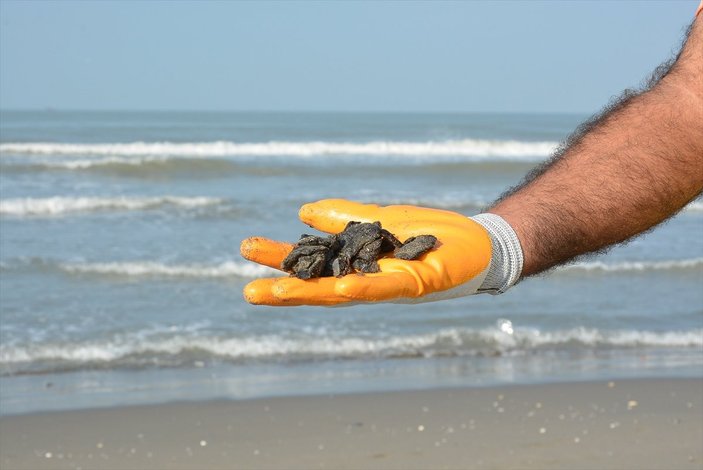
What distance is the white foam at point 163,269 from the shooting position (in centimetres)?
882

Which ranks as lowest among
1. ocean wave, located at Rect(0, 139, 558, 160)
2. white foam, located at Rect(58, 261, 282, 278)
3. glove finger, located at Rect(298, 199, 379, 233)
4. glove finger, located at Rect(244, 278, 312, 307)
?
white foam, located at Rect(58, 261, 282, 278)

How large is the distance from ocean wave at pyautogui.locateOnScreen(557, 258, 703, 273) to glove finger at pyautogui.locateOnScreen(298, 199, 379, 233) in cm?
760

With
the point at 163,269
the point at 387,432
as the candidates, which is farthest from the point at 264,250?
the point at 163,269

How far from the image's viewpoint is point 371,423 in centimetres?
507

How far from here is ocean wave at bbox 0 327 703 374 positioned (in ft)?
20.9

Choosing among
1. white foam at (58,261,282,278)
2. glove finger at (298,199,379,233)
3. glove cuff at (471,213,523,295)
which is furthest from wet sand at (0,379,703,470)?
white foam at (58,261,282,278)

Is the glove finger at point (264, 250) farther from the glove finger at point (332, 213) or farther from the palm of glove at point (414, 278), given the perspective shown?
the glove finger at point (332, 213)

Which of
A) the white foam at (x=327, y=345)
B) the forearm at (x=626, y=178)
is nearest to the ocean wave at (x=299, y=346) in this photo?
the white foam at (x=327, y=345)

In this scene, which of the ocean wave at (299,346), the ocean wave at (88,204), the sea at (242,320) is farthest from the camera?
the ocean wave at (88,204)

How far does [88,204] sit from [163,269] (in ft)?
15.2

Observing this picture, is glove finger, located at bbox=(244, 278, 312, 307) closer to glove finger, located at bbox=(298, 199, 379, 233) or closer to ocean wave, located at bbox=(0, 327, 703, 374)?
glove finger, located at bbox=(298, 199, 379, 233)

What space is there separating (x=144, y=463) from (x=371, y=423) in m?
1.25

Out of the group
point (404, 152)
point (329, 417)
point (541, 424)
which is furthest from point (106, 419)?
point (404, 152)

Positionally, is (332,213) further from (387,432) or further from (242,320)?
(242,320)
